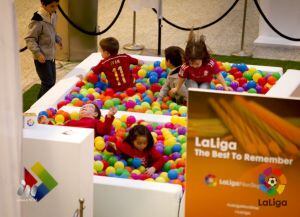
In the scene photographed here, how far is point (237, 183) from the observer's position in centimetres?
342

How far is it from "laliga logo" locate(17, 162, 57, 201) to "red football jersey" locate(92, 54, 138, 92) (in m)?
2.60

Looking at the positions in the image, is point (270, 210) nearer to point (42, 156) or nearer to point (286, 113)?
point (286, 113)

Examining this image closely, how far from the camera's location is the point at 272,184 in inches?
134

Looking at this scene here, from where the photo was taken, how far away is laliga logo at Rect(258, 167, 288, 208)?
3.38m

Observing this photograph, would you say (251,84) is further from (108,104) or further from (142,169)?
(142,169)

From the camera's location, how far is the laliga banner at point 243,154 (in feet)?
10.9

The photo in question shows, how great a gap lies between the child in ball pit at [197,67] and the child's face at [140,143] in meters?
1.12

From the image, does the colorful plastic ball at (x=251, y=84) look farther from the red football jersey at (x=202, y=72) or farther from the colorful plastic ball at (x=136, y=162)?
the colorful plastic ball at (x=136, y=162)

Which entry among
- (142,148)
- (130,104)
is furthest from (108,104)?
(142,148)

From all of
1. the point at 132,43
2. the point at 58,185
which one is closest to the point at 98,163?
the point at 58,185

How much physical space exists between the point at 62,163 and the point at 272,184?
1173 mm

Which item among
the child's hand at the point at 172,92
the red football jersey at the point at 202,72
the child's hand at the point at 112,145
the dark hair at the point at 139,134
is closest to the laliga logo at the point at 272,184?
the dark hair at the point at 139,134

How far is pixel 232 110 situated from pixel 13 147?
1081 millimetres

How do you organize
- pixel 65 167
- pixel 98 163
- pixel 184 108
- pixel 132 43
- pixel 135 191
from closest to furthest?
1. pixel 65 167
2. pixel 135 191
3. pixel 98 163
4. pixel 184 108
5. pixel 132 43
